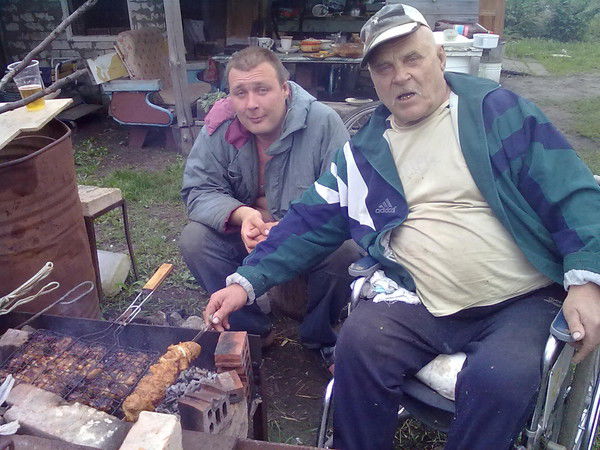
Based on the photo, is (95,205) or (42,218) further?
(95,205)

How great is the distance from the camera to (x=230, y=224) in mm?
3027

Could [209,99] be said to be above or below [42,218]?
below

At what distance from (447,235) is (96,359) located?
1457mm

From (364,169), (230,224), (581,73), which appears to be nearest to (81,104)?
(230,224)

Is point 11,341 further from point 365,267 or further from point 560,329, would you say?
point 560,329

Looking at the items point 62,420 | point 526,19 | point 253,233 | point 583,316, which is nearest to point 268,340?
point 253,233

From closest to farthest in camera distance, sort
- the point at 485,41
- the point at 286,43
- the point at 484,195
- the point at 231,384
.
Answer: the point at 231,384, the point at 484,195, the point at 485,41, the point at 286,43

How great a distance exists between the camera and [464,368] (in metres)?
1.94

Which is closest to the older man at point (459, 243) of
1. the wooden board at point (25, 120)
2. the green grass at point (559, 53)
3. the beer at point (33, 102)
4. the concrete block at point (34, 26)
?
the wooden board at point (25, 120)

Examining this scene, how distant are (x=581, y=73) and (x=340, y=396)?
38.9ft

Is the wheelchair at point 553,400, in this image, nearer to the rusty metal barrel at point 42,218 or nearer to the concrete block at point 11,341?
the concrete block at point 11,341

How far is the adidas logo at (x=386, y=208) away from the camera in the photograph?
91.3 inches

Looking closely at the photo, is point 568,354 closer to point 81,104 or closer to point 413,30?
point 413,30

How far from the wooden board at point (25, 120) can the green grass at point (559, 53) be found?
11257 millimetres
